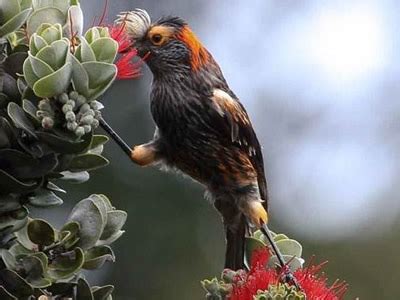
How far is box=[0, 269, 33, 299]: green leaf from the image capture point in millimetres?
Answer: 921

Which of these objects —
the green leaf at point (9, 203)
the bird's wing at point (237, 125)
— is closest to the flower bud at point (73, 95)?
the green leaf at point (9, 203)

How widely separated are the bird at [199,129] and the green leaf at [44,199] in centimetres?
13

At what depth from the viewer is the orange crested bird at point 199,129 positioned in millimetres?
1074

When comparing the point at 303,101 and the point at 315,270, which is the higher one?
the point at 315,270

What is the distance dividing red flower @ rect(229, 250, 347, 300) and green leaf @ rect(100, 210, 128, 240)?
0.11 metres

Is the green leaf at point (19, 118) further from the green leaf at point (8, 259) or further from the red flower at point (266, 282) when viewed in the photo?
the red flower at point (266, 282)

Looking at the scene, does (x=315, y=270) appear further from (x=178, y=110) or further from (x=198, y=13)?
(x=198, y=13)

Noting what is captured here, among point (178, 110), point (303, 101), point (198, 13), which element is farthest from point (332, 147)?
point (178, 110)

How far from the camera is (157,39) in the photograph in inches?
43.4

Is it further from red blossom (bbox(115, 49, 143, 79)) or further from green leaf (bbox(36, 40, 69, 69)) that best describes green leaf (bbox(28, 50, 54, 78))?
red blossom (bbox(115, 49, 143, 79))

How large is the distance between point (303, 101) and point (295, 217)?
0.85 m

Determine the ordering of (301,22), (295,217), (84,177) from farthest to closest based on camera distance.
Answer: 1. (301,22)
2. (295,217)
3. (84,177)

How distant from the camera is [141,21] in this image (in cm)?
108

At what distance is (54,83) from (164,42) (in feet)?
0.76
